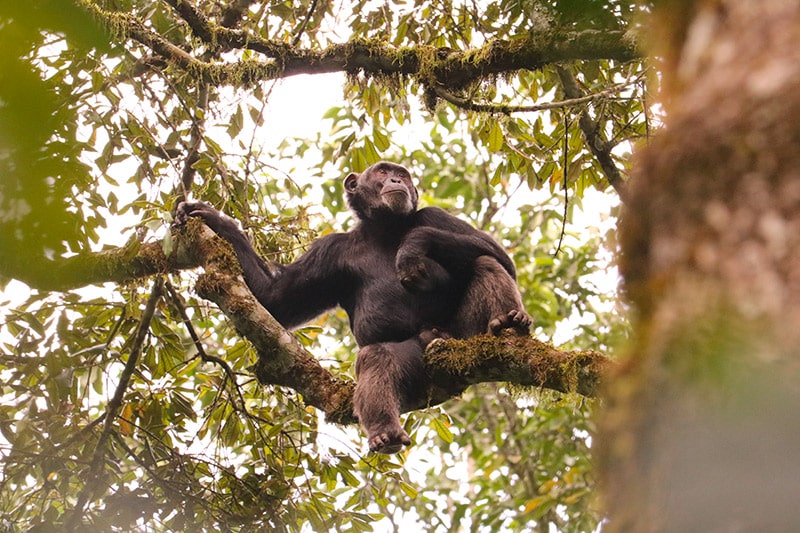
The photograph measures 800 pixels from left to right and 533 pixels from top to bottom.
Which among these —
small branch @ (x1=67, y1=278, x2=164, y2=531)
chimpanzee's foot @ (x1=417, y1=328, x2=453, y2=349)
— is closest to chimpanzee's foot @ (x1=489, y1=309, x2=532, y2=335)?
chimpanzee's foot @ (x1=417, y1=328, x2=453, y2=349)

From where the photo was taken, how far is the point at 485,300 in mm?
5098

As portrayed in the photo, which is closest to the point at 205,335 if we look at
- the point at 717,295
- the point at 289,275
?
the point at 289,275

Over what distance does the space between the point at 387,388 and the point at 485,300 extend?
94 cm

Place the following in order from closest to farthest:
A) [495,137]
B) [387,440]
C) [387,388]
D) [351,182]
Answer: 1. [387,440]
2. [387,388]
3. [495,137]
4. [351,182]

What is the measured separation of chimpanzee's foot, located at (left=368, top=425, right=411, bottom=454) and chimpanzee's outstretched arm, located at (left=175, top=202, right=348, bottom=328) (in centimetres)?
154

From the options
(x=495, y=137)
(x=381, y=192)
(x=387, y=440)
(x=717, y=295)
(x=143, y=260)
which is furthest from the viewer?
(x=381, y=192)

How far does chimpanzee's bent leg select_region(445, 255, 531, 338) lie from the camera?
Answer: 4965 millimetres

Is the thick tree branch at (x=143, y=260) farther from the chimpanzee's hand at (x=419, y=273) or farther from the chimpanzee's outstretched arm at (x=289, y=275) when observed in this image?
the chimpanzee's hand at (x=419, y=273)

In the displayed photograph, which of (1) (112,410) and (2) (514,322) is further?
(1) (112,410)

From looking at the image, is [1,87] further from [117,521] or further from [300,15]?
[300,15]

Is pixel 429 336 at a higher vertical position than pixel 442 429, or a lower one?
higher

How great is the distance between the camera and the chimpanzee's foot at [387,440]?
4391mm

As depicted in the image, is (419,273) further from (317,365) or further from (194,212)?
(194,212)

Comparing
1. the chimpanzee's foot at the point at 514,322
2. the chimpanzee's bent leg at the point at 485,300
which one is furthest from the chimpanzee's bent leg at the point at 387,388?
the chimpanzee's foot at the point at 514,322
